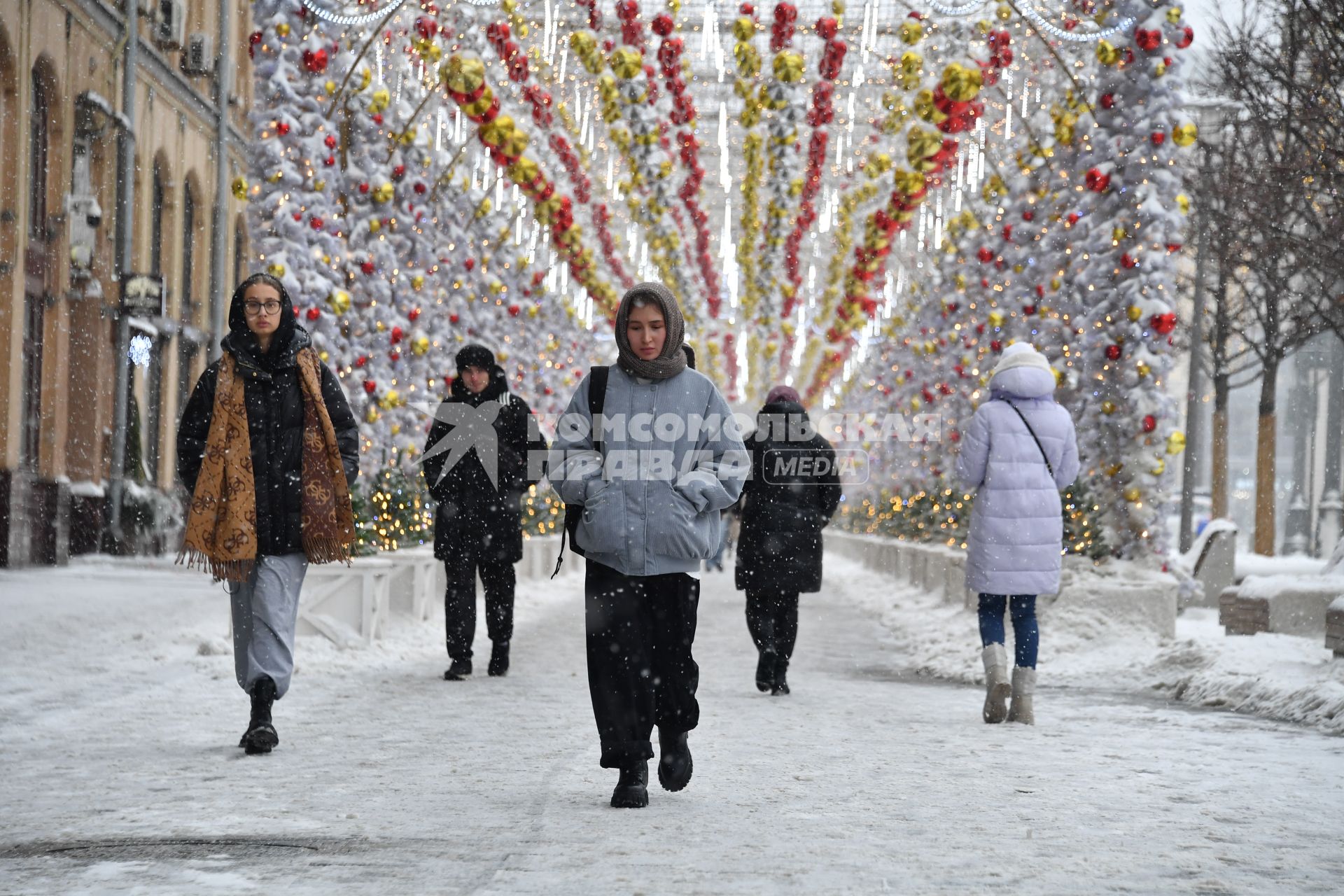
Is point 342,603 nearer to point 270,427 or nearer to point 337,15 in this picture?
point 337,15

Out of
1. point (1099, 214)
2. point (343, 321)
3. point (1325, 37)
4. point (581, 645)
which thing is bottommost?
point (581, 645)

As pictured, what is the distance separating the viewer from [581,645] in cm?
1438

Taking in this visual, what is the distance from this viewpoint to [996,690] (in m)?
9.38

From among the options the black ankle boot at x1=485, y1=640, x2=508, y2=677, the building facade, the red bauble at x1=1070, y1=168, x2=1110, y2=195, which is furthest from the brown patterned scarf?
the building facade

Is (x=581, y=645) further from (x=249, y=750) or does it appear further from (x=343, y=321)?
(x=249, y=750)

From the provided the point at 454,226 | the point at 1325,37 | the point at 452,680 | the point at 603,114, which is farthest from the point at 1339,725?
the point at 454,226

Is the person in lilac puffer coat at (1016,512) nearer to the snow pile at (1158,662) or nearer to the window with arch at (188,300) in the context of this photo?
the snow pile at (1158,662)

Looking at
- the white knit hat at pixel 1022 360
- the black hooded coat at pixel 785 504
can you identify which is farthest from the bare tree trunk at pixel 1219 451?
the white knit hat at pixel 1022 360

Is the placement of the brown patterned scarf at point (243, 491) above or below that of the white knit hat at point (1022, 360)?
below

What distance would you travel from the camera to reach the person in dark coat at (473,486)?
1134 cm

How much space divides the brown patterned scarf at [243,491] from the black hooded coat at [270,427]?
0.09 ft

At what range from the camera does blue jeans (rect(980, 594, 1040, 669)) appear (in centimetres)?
948

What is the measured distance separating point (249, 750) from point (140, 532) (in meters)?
19.4

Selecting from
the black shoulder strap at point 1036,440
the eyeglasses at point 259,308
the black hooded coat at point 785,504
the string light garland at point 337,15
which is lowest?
the black hooded coat at point 785,504
